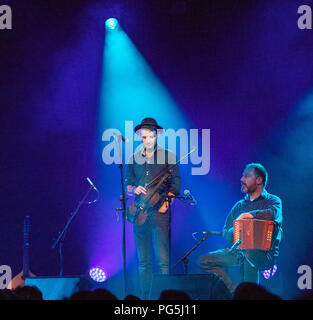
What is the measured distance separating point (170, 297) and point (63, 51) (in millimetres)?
6322

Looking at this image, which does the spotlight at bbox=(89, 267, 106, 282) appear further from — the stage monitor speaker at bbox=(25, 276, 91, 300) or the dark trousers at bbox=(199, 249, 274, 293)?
the stage monitor speaker at bbox=(25, 276, 91, 300)

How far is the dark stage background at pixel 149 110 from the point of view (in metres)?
7.96

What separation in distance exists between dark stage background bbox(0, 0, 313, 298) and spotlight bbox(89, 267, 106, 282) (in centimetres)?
12

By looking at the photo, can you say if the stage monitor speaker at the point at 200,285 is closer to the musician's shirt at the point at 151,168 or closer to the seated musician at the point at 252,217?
the seated musician at the point at 252,217

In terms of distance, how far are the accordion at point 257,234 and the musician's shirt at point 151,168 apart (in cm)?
116

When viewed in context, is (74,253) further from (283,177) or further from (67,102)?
(283,177)

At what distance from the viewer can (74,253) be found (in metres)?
8.13

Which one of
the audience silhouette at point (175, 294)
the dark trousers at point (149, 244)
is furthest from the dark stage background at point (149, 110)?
the audience silhouette at point (175, 294)

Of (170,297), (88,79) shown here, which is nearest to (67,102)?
(88,79)

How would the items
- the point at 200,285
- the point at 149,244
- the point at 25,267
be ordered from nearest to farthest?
the point at 200,285, the point at 149,244, the point at 25,267

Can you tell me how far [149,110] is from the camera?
848 centimetres

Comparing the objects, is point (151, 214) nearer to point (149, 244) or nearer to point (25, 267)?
point (149, 244)

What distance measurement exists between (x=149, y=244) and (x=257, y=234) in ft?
5.08

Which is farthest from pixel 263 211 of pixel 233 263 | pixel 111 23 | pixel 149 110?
pixel 111 23
